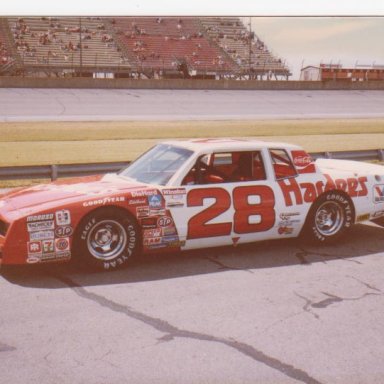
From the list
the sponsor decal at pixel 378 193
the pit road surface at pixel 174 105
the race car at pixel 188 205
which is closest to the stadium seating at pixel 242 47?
the pit road surface at pixel 174 105

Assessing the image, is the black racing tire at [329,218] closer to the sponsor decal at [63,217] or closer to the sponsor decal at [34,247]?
the sponsor decal at [63,217]

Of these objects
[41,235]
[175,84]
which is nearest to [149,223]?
[41,235]

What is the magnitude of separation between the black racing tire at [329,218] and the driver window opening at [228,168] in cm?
85

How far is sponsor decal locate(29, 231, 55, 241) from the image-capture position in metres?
5.73

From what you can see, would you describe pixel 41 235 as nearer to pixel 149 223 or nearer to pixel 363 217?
pixel 149 223

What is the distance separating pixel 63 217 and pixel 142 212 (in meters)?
0.84

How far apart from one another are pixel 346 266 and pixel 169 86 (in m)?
38.9

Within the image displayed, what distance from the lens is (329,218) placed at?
7.52 m

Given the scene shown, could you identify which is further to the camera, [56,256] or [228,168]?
[228,168]

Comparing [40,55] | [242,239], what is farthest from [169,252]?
[40,55]

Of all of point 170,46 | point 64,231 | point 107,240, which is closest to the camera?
point 64,231

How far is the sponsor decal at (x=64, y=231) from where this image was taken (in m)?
5.82

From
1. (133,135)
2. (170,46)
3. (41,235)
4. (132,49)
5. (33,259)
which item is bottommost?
(33,259)

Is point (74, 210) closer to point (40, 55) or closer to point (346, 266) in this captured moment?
point (346, 266)
